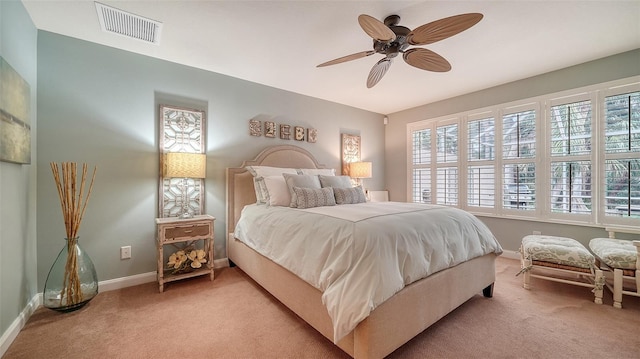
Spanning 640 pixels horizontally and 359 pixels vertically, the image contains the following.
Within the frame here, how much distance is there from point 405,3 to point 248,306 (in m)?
2.85

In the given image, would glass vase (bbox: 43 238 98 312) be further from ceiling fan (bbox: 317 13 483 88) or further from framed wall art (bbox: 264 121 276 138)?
ceiling fan (bbox: 317 13 483 88)

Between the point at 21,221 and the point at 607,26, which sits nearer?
the point at 21,221

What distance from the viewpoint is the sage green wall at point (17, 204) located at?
1.62m

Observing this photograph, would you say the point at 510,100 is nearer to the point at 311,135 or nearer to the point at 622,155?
the point at 622,155

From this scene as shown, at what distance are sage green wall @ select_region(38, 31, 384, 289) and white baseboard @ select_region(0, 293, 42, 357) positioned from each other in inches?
6.5

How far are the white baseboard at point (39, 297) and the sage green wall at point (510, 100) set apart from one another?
11.9 ft

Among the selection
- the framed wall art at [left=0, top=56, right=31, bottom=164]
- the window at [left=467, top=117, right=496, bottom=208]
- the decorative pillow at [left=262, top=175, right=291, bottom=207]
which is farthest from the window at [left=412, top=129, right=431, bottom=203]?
the framed wall art at [left=0, top=56, right=31, bottom=164]

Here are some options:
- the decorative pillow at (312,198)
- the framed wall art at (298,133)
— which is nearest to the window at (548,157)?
the framed wall art at (298,133)

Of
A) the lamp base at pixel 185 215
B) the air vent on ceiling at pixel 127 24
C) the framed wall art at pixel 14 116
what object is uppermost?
the air vent on ceiling at pixel 127 24

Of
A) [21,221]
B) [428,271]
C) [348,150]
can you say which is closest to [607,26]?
[428,271]

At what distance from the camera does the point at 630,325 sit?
6.01ft

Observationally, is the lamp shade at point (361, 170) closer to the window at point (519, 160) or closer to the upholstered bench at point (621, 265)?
the window at point (519, 160)

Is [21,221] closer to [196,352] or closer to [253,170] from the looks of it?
[196,352]

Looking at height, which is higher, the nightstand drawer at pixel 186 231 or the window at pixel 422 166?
the window at pixel 422 166
